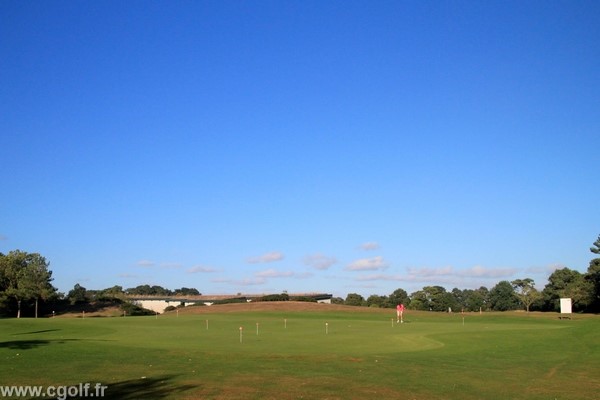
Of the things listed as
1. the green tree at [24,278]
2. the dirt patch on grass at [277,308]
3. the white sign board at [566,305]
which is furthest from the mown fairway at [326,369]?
the green tree at [24,278]

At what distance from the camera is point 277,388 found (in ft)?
53.4

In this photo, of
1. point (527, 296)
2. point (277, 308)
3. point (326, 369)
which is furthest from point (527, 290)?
point (326, 369)

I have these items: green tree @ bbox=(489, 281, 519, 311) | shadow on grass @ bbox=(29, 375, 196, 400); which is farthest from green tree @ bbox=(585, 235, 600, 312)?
shadow on grass @ bbox=(29, 375, 196, 400)

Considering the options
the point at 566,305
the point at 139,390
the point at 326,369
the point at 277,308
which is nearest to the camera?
the point at 139,390

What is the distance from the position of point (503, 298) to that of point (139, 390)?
489 feet

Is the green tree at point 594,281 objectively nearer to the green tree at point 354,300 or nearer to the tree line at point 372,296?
the tree line at point 372,296

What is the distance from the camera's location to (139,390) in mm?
15461

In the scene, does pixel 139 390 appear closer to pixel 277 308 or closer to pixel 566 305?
pixel 277 308

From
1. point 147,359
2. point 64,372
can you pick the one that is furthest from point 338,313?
point 64,372

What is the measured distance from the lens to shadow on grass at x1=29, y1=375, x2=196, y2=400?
1440 cm

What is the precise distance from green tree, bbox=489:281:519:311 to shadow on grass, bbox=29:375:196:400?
138244 millimetres

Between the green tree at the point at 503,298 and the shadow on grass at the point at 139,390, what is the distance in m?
138

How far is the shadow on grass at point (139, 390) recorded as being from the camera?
1440 centimetres

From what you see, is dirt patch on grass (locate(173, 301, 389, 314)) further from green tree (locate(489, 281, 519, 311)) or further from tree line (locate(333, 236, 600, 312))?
green tree (locate(489, 281, 519, 311))
